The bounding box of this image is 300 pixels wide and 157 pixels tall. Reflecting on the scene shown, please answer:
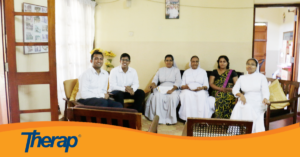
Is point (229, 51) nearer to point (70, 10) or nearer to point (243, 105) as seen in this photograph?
point (243, 105)

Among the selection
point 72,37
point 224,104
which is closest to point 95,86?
point 72,37

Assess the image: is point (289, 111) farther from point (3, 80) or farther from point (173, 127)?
point (3, 80)

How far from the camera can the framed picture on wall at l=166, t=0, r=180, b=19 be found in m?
4.25

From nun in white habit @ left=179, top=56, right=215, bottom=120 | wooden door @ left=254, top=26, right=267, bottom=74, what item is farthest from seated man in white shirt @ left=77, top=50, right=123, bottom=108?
wooden door @ left=254, top=26, right=267, bottom=74

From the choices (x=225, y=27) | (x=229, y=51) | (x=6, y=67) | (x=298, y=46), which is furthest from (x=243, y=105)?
(x=6, y=67)

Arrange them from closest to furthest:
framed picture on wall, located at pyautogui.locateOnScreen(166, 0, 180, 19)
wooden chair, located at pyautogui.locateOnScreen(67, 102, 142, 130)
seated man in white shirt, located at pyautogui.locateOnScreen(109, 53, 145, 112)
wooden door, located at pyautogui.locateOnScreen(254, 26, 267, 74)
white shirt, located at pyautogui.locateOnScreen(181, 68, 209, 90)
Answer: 1. wooden chair, located at pyautogui.locateOnScreen(67, 102, 142, 130)
2. seated man in white shirt, located at pyautogui.locateOnScreen(109, 53, 145, 112)
3. white shirt, located at pyautogui.locateOnScreen(181, 68, 209, 90)
4. framed picture on wall, located at pyautogui.locateOnScreen(166, 0, 180, 19)
5. wooden door, located at pyautogui.locateOnScreen(254, 26, 267, 74)

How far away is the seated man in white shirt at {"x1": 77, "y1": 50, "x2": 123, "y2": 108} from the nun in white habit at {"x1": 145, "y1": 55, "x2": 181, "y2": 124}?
0.86 meters

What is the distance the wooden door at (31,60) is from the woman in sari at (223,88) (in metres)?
2.36

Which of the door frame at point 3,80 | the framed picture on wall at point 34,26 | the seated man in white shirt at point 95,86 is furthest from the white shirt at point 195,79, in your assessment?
the door frame at point 3,80

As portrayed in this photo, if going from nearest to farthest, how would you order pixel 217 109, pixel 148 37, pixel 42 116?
pixel 42 116
pixel 217 109
pixel 148 37

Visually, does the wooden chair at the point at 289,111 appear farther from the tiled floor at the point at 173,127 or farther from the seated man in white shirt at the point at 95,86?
the seated man in white shirt at the point at 95,86

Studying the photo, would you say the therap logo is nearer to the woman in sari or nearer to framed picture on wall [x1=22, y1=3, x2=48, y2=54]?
framed picture on wall [x1=22, y1=3, x2=48, y2=54]

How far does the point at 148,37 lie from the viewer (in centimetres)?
441

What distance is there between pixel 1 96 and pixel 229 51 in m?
3.72
